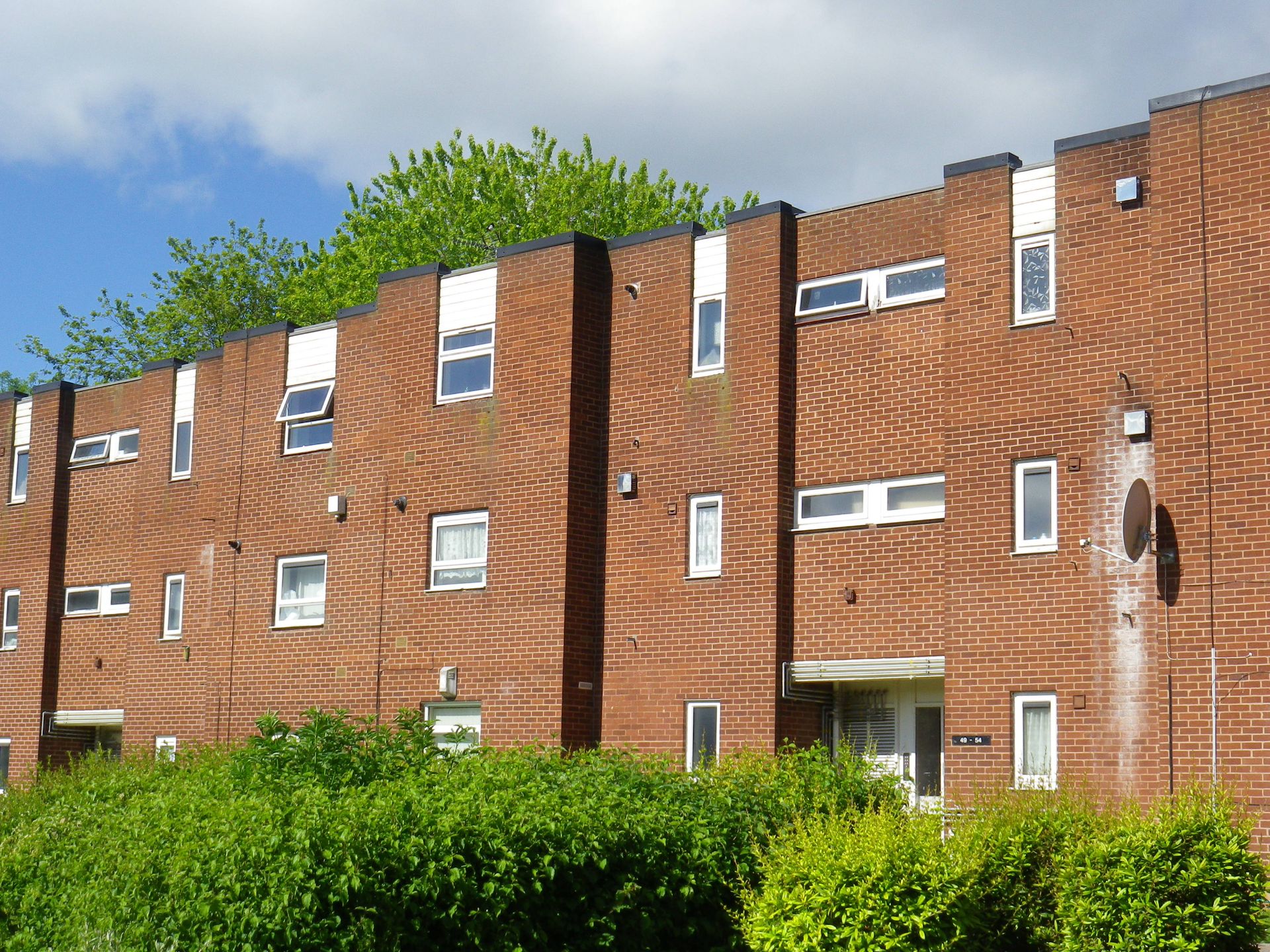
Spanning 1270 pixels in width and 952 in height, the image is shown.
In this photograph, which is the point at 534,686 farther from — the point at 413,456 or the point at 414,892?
the point at 414,892

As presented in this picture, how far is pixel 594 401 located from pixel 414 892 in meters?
11.4

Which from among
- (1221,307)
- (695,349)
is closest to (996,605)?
(1221,307)

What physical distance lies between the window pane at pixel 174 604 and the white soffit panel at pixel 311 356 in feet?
13.9

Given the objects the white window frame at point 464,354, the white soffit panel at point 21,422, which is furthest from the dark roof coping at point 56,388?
the white window frame at point 464,354

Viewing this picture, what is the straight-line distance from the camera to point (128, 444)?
2861 centimetres

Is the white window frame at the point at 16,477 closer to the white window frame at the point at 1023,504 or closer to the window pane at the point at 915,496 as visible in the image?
the window pane at the point at 915,496

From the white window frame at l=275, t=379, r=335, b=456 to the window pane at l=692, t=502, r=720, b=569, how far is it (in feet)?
21.3

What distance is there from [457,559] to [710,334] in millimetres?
4802

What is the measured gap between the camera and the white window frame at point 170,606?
2648 cm

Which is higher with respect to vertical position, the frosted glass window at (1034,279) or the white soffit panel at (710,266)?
the white soffit panel at (710,266)

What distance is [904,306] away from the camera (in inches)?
755

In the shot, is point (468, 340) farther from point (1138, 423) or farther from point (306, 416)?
point (1138, 423)

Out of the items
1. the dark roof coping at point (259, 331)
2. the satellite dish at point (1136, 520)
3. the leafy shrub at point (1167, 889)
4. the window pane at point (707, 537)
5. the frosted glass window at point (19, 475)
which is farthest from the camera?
the frosted glass window at point (19, 475)

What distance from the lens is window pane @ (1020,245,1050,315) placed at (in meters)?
17.9
